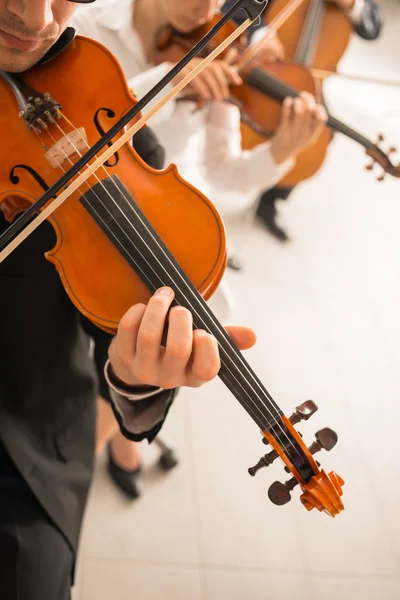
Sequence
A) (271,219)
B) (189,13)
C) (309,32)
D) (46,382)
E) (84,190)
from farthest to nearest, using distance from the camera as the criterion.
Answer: (271,219), (309,32), (189,13), (46,382), (84,190)

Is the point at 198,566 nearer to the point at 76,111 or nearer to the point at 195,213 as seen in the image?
the point at 195,213

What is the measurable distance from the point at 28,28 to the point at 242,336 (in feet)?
1.41

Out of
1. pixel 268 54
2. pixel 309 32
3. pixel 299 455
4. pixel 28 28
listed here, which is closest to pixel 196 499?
pixel 299 455

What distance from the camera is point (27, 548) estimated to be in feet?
2.29

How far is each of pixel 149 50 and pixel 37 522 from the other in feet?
3.52

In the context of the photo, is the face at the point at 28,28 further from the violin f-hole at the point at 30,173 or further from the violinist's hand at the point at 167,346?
the violinist's hand at the point at 167,346

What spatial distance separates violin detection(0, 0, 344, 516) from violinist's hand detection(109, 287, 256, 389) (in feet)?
0.19

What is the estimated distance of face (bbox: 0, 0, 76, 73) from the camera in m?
0.56

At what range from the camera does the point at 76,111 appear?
0.70m

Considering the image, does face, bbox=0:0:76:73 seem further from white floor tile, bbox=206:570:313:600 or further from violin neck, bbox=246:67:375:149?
white floor tile, bbox=206:570:313:600

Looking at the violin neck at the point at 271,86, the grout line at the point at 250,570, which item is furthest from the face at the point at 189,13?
the grout line at the point at 250,570

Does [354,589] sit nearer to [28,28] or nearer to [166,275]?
[166,275]

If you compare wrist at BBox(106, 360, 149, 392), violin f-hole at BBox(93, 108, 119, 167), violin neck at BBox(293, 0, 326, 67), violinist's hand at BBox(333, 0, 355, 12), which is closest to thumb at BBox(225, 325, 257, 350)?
wrist at BBox(106, 360, 149, 392)

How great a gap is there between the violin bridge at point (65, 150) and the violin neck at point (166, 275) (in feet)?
0.21
